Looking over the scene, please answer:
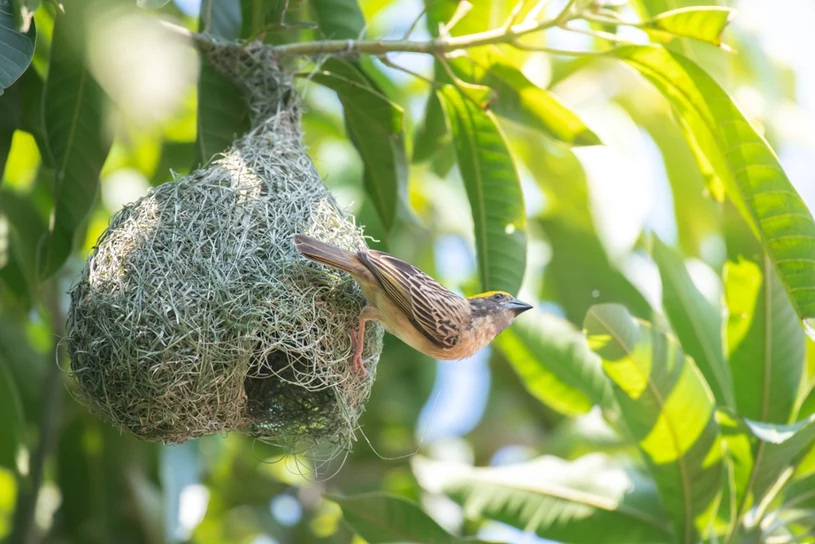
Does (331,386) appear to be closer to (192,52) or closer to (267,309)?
(267,309)

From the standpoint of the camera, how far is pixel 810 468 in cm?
361

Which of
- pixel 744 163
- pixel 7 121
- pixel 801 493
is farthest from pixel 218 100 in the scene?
pixel 801 493

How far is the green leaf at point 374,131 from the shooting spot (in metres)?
3.29

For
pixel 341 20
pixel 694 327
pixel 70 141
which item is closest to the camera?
pixel 70 141

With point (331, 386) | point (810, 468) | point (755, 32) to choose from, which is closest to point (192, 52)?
point (331, 386)

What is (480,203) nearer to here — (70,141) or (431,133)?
(431,133)

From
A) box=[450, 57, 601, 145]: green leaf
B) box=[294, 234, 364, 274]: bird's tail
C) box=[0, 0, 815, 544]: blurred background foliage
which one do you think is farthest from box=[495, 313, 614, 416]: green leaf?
box=[294, 234, 364, 274]: bird's tail

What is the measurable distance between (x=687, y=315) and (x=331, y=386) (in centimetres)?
214

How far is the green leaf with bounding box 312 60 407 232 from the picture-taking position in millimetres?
3295

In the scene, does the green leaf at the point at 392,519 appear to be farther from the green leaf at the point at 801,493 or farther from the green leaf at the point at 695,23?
the green leaf at the point at 695,23

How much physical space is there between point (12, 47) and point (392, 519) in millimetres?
2194

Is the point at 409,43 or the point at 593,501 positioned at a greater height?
the point at 409,43

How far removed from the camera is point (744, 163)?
3.00 m

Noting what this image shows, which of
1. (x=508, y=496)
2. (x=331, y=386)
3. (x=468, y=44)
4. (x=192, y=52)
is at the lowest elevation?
(x=508, y=496)
